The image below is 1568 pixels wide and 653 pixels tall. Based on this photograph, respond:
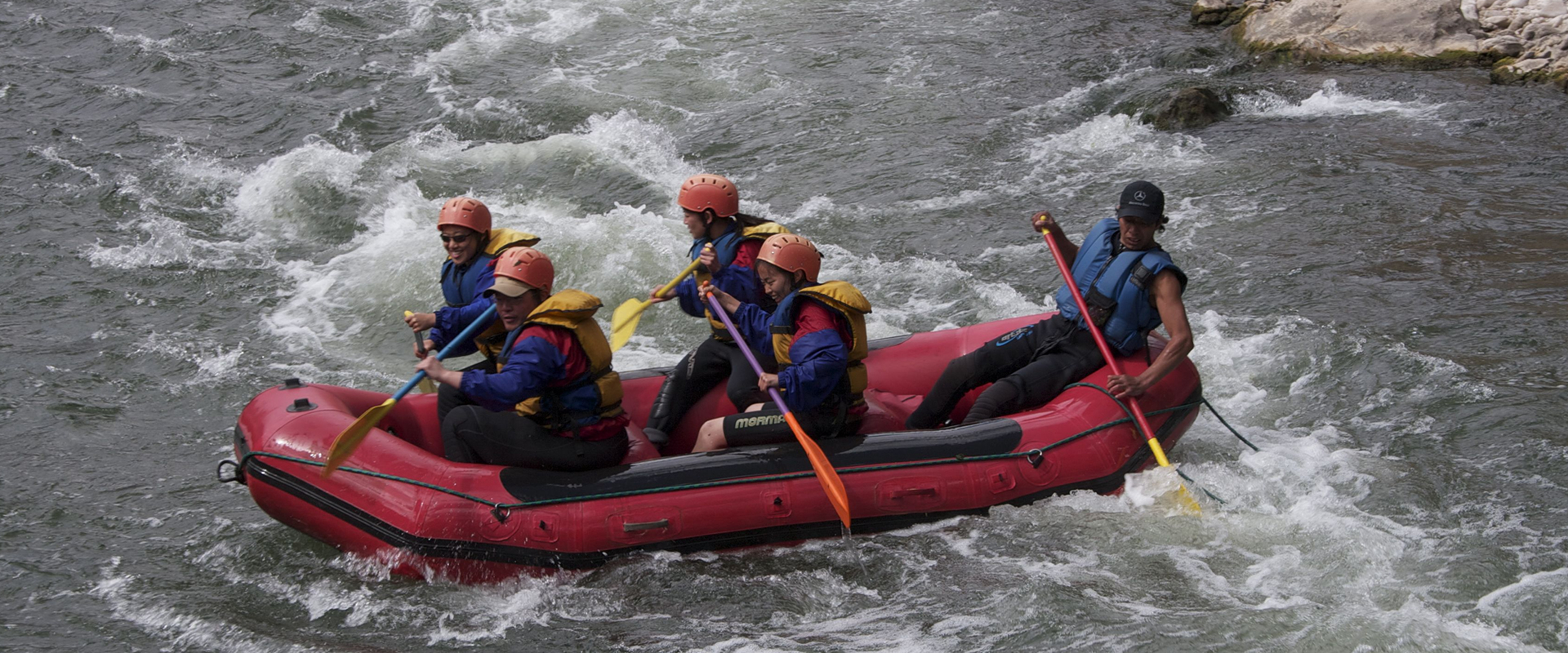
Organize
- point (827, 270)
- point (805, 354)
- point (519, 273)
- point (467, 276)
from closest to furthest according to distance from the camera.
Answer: point (519, 273)
point (805, 354)
point (467, 276)
point (827, 270)

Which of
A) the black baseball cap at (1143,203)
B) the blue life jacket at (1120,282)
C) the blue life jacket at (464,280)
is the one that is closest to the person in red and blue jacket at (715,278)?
the blue life jacket at (464,280)

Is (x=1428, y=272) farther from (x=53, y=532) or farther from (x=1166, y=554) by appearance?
(x=53, y=532)

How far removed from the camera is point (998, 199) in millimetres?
10047

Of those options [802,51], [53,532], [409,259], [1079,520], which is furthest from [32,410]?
[802,51]

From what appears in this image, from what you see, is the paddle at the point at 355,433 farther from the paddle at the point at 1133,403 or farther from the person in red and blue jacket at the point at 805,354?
the paddle at the point at 1133,403

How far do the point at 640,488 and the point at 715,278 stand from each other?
1157mm

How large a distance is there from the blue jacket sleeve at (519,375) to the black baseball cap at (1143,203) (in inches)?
98.0

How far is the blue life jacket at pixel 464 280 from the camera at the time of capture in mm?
5953

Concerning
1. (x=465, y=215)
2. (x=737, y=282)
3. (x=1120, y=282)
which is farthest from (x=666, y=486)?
(x=1120, y=282)

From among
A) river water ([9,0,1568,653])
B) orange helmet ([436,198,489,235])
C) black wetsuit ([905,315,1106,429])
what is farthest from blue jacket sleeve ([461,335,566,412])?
black wetsuit ([905,315,1106,429])

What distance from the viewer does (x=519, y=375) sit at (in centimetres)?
509

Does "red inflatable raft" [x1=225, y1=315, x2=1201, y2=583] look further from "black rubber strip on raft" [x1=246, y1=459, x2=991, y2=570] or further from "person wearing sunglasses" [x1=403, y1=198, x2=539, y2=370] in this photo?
"person wearing sunglasses" [x1=403, y1=198, x2=539, y2=370]

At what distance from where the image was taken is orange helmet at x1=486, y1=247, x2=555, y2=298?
521 centimetres

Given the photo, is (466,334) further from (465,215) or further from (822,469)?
(822,469)
